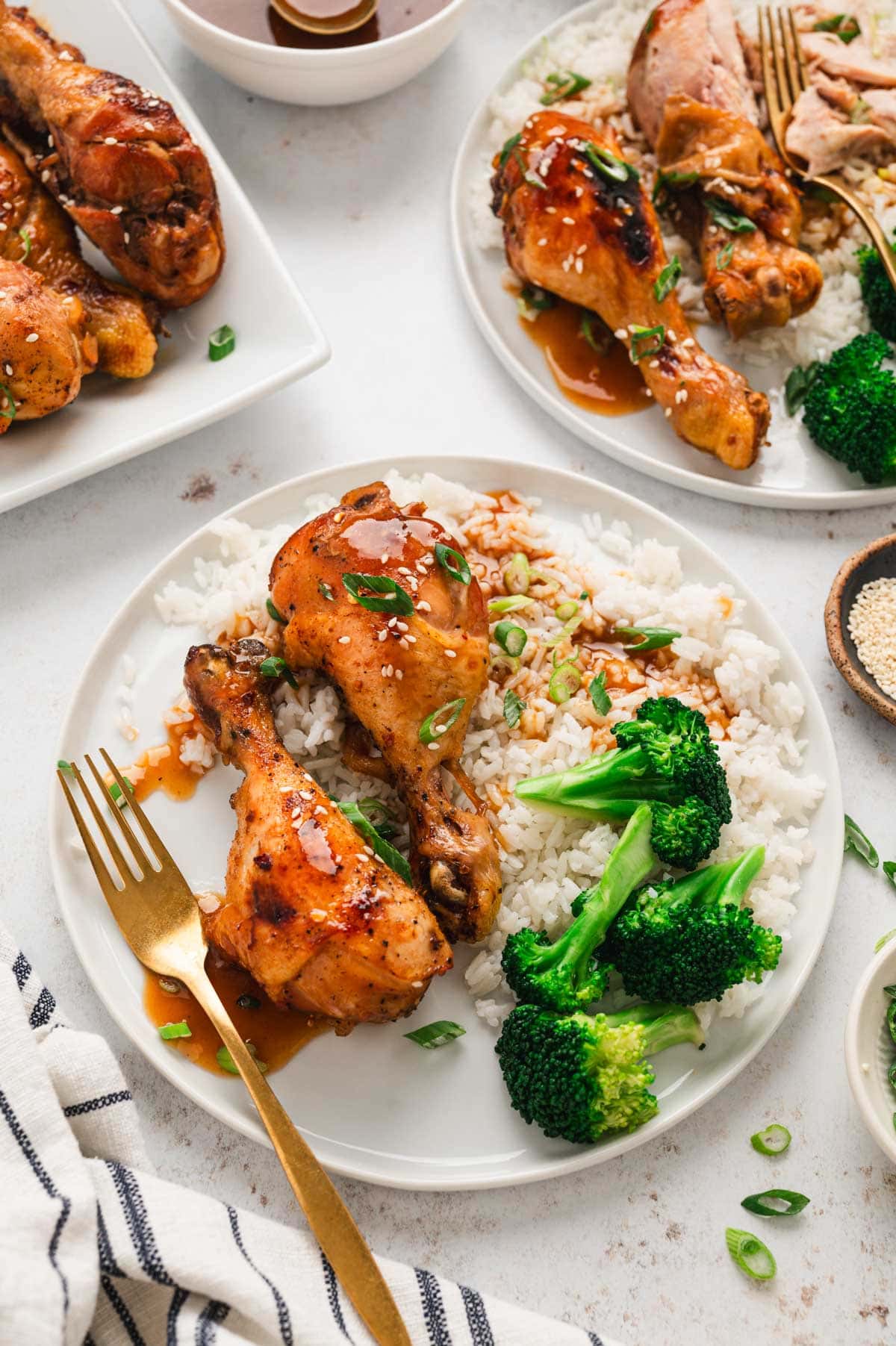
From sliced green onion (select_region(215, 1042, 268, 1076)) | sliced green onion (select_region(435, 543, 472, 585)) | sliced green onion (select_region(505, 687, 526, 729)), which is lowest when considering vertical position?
sliced green onion (select_region(215, 1042, 268, 1076))

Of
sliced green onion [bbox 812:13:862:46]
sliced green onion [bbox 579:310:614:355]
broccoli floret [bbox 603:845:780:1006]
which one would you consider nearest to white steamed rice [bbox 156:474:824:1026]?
broccoli floret [bbox 603:845:780:1006]

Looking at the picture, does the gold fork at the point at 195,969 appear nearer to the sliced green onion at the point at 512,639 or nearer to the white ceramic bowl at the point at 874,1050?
the sliced green onion at the point at 512,639

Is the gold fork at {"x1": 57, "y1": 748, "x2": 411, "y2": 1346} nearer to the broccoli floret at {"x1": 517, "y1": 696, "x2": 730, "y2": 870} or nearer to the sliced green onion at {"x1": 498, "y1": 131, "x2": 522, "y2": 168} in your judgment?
the broccoli floret at {"x1": 517, "y1": 696, "x2": 730, "y2": 870}

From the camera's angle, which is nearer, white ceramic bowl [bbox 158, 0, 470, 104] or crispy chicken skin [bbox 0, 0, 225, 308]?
crispy chicken skin [bbox 0, 0, 225, 308]

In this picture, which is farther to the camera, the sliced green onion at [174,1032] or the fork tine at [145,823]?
the fork tine at [145,823]

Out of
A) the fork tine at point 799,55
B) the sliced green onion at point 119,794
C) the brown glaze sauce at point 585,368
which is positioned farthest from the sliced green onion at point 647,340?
the sliced green onion at point 119,794

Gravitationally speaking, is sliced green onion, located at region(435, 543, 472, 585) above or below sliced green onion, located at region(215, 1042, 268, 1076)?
above

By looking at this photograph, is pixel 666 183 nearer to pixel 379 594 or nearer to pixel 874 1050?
pixel 379 594

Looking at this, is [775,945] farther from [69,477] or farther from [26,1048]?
[69,477]
